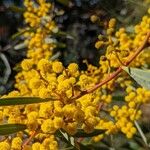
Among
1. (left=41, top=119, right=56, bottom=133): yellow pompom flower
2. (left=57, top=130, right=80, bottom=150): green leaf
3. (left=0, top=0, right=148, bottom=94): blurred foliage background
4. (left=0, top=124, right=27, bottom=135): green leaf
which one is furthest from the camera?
(left=0, top=0, right=148, bottom=94): blurred foliage background

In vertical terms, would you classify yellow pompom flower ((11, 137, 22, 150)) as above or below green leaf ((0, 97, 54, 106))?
below

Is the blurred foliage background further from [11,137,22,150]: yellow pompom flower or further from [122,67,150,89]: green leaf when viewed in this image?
[11,137,22,150]: yellow pompom flower

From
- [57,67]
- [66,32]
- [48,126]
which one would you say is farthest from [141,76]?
[66,32]

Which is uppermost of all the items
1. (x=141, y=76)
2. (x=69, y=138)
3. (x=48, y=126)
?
(x=141, y=76)

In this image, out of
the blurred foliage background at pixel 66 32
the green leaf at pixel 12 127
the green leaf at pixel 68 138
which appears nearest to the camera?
the green leaf at pixel 12 127

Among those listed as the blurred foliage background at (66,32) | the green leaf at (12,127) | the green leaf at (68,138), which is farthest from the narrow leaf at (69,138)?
the blurred foliage background at (66,32)

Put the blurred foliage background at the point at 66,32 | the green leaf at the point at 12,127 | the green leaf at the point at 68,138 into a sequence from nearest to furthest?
the green leaf at the point at 12,127 < the green leaf at the point at 68,138 < the blurred foliage background at the point at 66,32

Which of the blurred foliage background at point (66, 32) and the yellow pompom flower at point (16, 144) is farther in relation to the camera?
the blurred foliage background at point (66, 32)

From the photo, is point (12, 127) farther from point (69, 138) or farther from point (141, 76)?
point (141, 76)

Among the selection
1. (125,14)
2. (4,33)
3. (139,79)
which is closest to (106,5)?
(125,14)

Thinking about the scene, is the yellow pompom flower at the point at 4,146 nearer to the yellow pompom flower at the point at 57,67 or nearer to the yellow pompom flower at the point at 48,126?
the yellow pompom flower at the point at 48,126

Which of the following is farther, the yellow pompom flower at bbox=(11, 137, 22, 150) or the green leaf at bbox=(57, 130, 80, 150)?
the green leaf at bbox=(57, 130, 80, 150)

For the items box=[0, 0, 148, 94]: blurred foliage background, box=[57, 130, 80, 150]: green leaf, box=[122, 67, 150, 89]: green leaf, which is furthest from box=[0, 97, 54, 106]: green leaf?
box=[0, 0, 148, 94]: blurred foliage background

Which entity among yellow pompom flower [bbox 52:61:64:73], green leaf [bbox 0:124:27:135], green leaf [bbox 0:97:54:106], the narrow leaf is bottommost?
the narrow leaf
